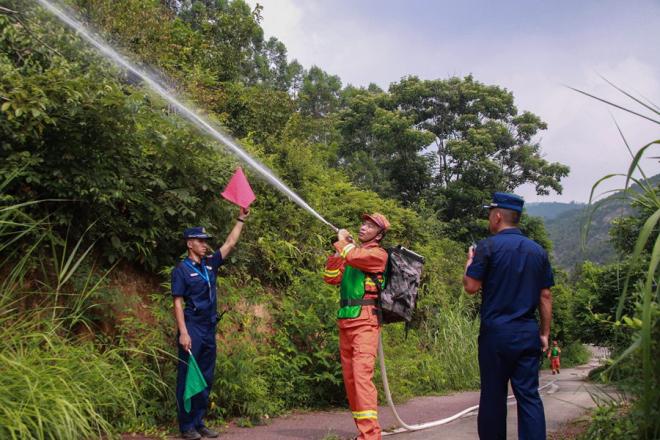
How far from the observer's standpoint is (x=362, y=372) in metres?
5.42

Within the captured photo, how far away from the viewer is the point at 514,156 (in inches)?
1352

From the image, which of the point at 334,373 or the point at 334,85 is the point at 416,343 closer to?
the point at 334,373

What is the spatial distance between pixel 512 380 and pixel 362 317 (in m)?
1.55

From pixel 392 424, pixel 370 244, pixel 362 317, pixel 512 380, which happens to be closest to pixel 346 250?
pixel 370 244

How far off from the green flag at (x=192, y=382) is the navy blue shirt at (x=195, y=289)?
0.42 meters

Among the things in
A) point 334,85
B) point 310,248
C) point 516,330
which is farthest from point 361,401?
point 334,85

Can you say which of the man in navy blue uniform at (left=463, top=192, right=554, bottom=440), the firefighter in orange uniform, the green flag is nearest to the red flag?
the firefighter in orange uniform

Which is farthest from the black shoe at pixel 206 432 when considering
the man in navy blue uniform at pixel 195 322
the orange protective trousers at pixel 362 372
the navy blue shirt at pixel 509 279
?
the navy blue shirt at pixel 509 279

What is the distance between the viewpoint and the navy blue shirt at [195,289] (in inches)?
230

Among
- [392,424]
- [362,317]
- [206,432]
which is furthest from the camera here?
[392,424]

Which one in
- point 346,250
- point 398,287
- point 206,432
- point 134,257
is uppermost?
point 346,250

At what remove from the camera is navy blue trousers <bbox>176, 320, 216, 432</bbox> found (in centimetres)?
570

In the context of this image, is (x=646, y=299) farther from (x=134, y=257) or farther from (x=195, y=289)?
(x=134, y=257)

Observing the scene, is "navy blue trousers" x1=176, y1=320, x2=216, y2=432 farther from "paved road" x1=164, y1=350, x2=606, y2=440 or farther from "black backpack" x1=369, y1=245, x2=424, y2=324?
"black backpack" x1=369, y1=245, x2=424, y2=324
